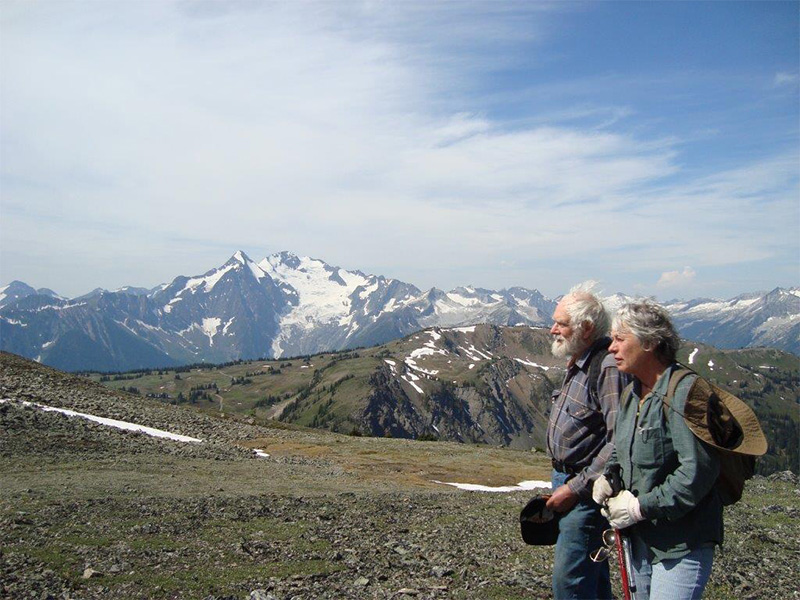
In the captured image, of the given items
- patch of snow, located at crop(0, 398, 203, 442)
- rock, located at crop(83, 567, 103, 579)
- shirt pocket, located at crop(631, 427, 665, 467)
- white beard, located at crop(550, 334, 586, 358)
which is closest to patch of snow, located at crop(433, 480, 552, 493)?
patch of snow, located at crop(0, 398, 203, 442)

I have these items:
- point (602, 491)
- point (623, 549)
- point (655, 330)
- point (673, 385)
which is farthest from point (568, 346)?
point (623, 549)

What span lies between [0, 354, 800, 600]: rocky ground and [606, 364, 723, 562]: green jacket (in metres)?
7.47

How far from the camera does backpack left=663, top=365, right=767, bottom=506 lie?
5316 millimetres

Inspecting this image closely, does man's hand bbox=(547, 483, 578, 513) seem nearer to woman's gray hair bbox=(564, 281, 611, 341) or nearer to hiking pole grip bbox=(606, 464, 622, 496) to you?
hiking pole grip bbox=(606, 464, 622, 496)

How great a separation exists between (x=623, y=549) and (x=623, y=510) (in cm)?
75

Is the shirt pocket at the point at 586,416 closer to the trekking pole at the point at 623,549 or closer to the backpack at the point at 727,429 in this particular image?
the trekking pole at the point at 623,549

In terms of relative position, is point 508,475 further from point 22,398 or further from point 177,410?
point 22,398

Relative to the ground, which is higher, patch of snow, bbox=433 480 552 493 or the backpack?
the backpack

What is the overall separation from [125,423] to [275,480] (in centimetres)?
1827

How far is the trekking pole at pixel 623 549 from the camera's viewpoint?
249 inches

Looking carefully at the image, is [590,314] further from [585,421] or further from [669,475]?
[669,475]

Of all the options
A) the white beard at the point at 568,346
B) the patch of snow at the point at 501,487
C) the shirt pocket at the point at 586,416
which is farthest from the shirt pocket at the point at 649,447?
the patch of snow at the point at 501,487

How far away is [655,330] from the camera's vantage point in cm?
597

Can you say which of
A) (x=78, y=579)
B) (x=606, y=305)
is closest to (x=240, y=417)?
(x=78, y=579)
